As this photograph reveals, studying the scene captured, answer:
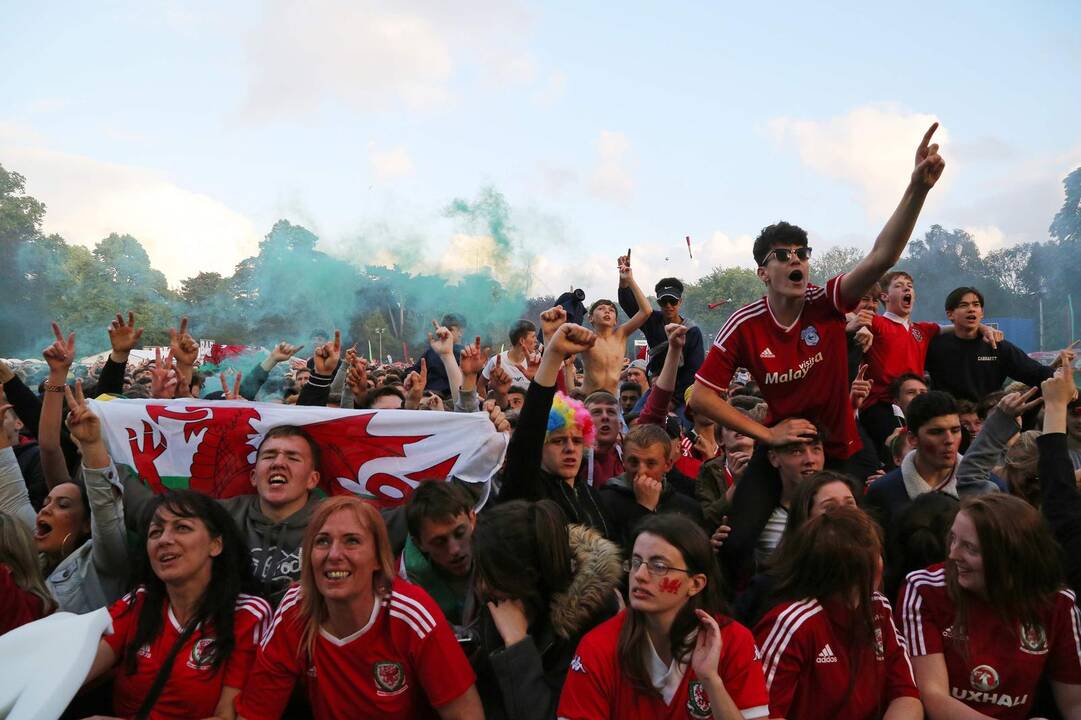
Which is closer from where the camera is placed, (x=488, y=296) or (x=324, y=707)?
(x=324, y=707)

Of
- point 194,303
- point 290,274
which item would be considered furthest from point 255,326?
point 194,303

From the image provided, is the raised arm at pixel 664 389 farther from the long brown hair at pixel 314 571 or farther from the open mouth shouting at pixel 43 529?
the open mouth shouting at pixel 43 529

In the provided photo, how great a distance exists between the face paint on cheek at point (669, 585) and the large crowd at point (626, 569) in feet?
0.05

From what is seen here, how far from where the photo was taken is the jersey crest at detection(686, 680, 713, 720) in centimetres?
315

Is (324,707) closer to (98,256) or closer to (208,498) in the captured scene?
(208,498)

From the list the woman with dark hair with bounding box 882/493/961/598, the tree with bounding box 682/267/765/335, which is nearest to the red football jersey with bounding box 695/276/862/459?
the woman with dark hair with bounding box 882/493/961/598

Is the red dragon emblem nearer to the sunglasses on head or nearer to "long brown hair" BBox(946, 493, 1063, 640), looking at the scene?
the sunglasses on head

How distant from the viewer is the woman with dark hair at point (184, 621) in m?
3.61

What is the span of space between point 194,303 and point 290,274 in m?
5.68

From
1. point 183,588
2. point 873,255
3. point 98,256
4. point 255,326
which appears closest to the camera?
point 183,588

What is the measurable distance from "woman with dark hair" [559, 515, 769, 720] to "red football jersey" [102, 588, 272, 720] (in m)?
1.33

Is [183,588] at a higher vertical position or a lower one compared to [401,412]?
lower

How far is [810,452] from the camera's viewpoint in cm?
443

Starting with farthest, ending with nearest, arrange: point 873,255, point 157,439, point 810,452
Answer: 1. point 157,439
2. point 810,452
3. point 873,255
